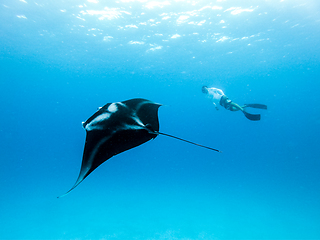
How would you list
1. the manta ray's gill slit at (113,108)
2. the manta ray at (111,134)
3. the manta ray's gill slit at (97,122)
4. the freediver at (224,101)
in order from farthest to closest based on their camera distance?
1. the freediver at (224,101)
2. the manta ray's gill slit at (113,108)
3. the manta ray's gill slit at (97,122)
4. the manta ray at (111,134)

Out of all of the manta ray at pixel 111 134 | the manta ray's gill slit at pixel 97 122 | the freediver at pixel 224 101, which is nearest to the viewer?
the manta ray at pixel 111 134

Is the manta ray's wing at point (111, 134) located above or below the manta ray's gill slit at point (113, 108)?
below

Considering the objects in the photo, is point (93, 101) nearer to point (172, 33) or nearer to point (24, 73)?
point (24, 73)

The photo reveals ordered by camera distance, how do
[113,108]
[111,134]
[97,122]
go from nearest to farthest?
[111,134] < [97,122] < [113,108]

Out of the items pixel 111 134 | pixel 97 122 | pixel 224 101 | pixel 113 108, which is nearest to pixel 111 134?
pixel 111 134

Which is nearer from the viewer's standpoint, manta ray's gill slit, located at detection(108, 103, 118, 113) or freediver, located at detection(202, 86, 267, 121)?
manta ray's gill slit, located at detection(108, 103, 118, 113)

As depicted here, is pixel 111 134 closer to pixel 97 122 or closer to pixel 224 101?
pixel 97 122

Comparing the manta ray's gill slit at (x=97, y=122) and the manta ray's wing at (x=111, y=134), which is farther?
the manta ray's gill slit at (x=97, y=122)

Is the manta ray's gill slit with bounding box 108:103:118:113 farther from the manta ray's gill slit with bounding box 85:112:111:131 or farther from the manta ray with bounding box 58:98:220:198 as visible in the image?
the manta ray's gill slit with bounding box 85:112:111:131

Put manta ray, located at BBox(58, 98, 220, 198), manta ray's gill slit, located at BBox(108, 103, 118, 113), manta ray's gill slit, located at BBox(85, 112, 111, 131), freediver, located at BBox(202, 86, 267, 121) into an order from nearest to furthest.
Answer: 1. manta ray, located at BBox(58, 98, 220, 198)
2. manta ray's gill slit, located at BBox(85, 112, 111, 131)
3. manta ray's gill slit, located at BBox(108, 103, 118, 113)
4. freediver, located at BBox(202, 86, 267, 121)

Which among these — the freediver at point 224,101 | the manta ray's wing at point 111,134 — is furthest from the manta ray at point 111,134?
the freediver at point 224,101

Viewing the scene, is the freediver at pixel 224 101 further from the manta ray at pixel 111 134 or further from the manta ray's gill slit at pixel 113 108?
the manta ray's gill slit at pixel 113 108

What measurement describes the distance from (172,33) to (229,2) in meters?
5.38

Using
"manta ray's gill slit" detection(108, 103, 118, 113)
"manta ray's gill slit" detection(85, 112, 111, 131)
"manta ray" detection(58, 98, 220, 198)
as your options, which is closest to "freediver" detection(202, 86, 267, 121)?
"manta ray" detection(58, 98, 220, 198)
